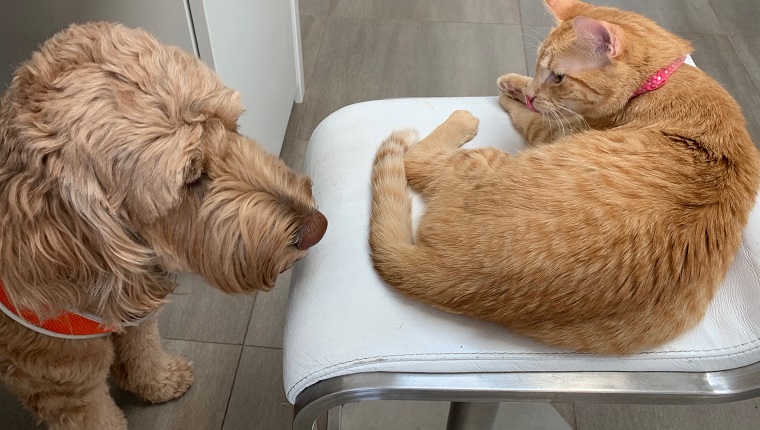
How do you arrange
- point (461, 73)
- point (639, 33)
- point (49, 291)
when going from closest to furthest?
1. point (49, 291)
2. point (639, 33)
3. point (461, 73)

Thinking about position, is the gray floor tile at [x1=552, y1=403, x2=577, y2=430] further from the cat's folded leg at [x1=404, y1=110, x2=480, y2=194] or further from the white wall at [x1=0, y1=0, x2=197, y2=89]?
the white wall at [x1=0, y1=0, x2=197, y2=89]

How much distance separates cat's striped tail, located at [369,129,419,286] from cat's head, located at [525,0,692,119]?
1.18 feet

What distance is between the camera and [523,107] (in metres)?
1.26

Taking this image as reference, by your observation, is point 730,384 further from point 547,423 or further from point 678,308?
point 547,423

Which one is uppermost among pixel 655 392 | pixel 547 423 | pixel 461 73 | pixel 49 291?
pixel 49 291

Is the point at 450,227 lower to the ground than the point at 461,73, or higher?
higher

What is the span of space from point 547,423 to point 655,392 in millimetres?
717

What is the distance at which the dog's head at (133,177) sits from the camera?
0.74 metres

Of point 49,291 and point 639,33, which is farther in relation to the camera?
point 639,33

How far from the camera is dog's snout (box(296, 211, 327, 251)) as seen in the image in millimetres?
914

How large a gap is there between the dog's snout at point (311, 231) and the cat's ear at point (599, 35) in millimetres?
614

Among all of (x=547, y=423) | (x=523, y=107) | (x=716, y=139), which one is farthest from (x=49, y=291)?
(x=547, y=423)

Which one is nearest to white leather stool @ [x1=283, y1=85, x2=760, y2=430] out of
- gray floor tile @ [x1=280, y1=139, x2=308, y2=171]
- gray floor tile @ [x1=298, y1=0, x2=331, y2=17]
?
gray floor tile @ [x1=280, y1=139, x2=308, y2=171]

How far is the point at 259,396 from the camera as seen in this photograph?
1562mm
